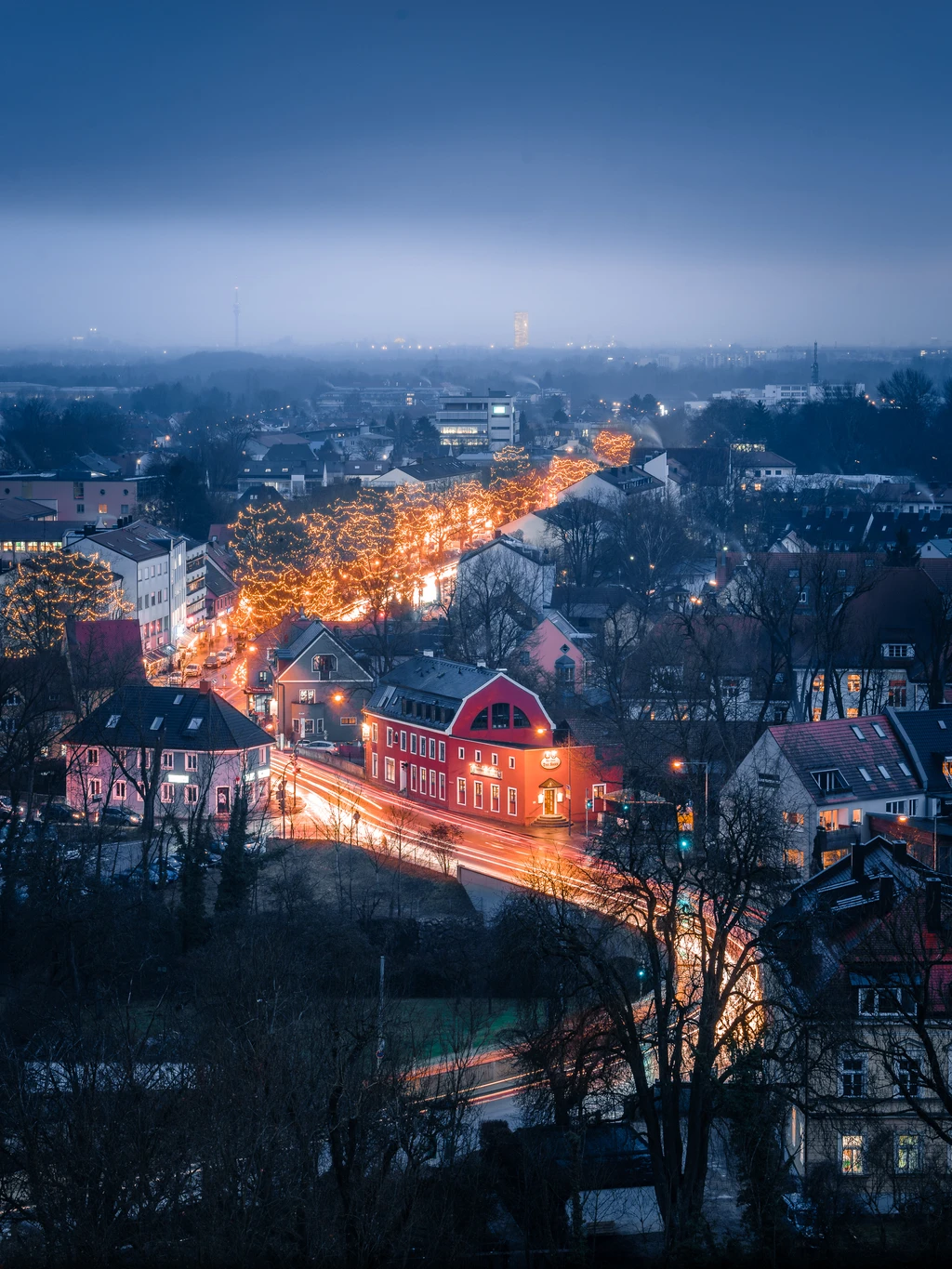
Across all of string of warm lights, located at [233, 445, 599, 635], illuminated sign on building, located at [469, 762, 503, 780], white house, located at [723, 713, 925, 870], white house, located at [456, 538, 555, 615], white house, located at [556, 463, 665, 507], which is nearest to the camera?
white house, located at [723, 713, 925, 870]

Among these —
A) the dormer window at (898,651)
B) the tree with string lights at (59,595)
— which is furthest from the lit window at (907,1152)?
the tree with string lights at (59,595)

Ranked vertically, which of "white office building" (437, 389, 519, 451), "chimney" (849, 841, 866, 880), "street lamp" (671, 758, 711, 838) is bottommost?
"street lamp" (671, 758, 711, 838)

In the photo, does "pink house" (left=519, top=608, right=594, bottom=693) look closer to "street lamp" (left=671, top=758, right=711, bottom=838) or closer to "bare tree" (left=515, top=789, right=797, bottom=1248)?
"street lamp" (left=671, top=758, right=711, bottom=838)

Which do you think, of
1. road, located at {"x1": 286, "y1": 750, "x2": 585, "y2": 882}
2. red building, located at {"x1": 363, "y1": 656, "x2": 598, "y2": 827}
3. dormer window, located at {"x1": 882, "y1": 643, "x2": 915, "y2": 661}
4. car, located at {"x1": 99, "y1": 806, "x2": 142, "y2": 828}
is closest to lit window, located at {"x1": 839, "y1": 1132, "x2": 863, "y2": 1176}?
road, located at {"x1": 286, "y1": 750, "x2": 585, "y2": 882}

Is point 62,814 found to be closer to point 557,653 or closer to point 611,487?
point 557,653

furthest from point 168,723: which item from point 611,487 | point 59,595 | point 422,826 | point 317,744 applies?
point 611,487

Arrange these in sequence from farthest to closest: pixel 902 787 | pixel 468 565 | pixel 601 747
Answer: pixel 468 565 → pixel 601 747 → pixel 902 787

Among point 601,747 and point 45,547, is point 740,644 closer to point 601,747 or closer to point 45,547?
point 601,747

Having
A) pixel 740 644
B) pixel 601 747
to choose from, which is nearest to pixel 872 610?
pixel 740 644
